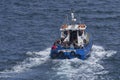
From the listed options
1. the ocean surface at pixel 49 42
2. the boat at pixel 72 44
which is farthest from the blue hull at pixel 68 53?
the ocean surface at pixel 49 42

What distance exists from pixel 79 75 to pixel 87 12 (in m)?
55.6

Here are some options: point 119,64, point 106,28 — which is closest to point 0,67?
point 119,64

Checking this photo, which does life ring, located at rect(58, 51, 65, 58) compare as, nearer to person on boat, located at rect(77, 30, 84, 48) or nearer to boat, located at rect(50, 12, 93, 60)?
boat, located at rect(50, 12, 93, 60)

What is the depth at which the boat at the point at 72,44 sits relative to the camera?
149000 millimetres

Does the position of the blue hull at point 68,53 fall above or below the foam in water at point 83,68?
above

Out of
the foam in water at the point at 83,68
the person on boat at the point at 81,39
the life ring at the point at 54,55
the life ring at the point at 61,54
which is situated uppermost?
the person on boat at the point at 81,39

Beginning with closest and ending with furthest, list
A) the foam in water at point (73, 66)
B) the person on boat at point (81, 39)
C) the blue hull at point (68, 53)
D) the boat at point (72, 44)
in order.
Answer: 1. the foam in water at point (73, 66)
2. the blue hull at point (68, 53)
3. the boat at point (72, 44)
4. the person on boat at point (81, 39)

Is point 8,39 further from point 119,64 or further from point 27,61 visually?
point 119,64

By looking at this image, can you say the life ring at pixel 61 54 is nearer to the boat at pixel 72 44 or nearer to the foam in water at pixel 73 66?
the boat at pixel 72 44

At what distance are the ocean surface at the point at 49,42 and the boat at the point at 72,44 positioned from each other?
1677 millimetres

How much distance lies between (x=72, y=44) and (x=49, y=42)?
43.8ft

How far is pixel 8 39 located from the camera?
166250mm

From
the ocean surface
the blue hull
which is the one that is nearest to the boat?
the blue hull

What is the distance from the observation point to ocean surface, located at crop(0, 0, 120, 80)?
461ft
